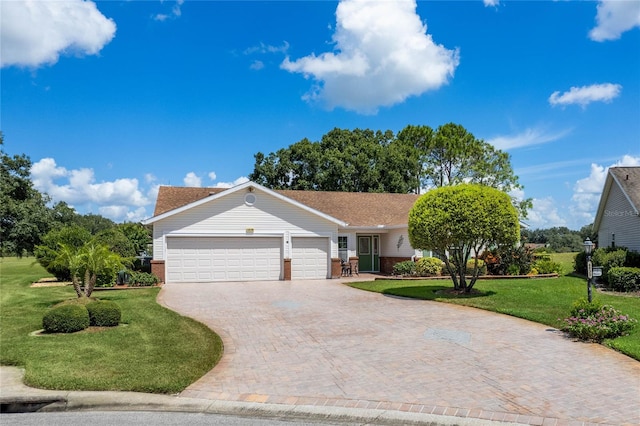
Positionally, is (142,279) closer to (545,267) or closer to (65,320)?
(65,320)

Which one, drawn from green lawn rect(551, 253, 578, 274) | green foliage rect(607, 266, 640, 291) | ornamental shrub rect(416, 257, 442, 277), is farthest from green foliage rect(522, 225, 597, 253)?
green foliage rect(607, 266, 640, 291)

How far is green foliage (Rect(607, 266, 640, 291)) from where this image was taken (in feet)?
54.2

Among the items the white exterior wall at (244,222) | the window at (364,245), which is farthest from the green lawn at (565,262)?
the white exterior wall at (244,222)

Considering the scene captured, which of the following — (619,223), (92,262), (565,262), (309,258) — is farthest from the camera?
(565,262)

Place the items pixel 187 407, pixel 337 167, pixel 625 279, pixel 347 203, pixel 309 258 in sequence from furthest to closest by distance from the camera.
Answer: pixel 337 167 → pixel 347 203 → pixel 309 258 → pixel 625 279 → pixel 187 407

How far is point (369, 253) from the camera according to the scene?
27109 mm

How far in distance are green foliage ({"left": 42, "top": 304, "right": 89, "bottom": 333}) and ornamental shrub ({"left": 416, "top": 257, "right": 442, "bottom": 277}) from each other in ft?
50.9

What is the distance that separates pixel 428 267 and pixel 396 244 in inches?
141

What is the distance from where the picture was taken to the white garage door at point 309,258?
76.1 feet

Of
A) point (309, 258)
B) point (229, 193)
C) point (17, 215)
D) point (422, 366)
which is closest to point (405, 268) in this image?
point (309, 258)

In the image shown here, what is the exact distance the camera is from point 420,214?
595 inches

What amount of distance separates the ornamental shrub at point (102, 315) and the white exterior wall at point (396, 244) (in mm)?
16250

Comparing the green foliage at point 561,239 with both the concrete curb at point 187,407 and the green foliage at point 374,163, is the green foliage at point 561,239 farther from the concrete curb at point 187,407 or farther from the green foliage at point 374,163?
the concrete curb at point 187,407

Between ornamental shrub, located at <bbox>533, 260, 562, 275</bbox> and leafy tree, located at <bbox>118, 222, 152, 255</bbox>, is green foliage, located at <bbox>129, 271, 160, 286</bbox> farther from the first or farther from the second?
ornamental shrub, located at <bbox>533, 260, 562, 275</bbox>
